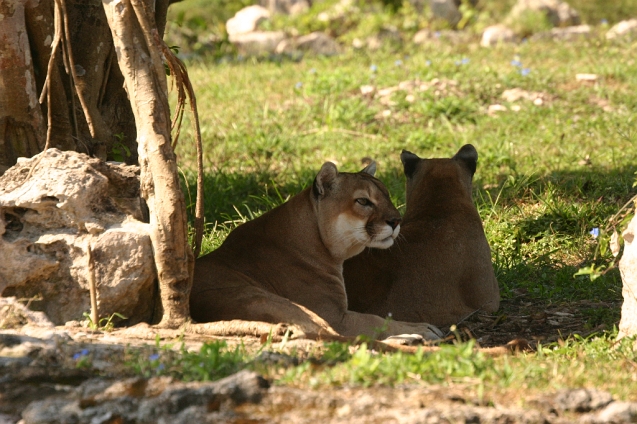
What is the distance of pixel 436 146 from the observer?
1034 cm

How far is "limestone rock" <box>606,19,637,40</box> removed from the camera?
15479mm

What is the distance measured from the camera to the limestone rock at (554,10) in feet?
59.9

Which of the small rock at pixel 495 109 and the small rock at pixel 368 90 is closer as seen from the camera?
the small rock at pixel 495 109

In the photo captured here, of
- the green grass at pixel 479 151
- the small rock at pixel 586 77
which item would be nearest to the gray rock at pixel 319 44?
the green grass at pixel 479 151

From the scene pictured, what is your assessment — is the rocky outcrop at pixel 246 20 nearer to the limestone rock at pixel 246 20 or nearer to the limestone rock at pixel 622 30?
the limestone rock at pixel 246 20

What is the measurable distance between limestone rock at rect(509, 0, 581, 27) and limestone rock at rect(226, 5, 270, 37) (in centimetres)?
518

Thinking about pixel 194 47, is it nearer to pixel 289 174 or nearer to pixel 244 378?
pixel 289 174

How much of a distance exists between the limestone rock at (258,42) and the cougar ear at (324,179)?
10110mm

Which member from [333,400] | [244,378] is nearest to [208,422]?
[244,378]

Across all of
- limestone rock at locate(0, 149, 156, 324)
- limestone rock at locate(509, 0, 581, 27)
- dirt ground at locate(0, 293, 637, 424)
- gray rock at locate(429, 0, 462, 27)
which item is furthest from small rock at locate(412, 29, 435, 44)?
dirt ground at locate(0, 293, 637, 424)

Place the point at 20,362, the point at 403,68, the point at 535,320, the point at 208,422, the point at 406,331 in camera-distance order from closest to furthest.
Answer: the point at 208,422 → the point at 20,362 → the point at 406,331 → the point at 535,320 → the point at 403,68

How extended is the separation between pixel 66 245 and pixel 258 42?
11.8 metres

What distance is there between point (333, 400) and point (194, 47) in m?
13.7

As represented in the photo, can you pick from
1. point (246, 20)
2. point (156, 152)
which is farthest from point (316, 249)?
point (246, 20)
